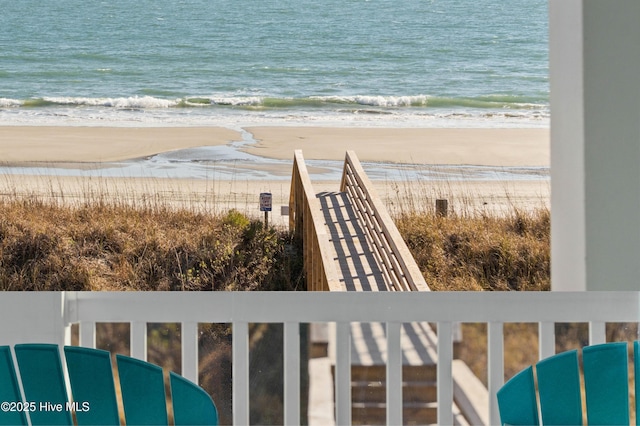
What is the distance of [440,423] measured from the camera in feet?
6.33

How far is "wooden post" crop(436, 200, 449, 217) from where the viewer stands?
2111 mm

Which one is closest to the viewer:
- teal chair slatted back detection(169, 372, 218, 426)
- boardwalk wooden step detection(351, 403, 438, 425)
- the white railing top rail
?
teal chair slatted back detection(169, 372, 218, 426)

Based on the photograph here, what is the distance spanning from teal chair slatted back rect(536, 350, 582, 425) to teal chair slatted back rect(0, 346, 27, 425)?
1.36 m

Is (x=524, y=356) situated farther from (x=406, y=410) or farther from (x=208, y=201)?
(x=208, y=201)

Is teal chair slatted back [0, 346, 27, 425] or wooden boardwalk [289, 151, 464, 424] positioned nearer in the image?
teal chair slatted back [0, 346, 27, 425]

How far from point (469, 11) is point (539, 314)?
941mm

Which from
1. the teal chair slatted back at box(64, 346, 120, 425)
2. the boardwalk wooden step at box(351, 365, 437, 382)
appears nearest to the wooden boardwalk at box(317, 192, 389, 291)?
the boardwalk wooden step at box(351, 365, 437, 382)

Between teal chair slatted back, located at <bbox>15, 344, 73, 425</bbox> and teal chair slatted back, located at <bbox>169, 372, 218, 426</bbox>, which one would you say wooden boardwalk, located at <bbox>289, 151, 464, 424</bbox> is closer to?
teal chair slatted back, located at <bbox>169, 372, 218, 426</bbox>

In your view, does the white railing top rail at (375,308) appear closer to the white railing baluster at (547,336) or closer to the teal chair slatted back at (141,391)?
the white railing baluster at (547,336)

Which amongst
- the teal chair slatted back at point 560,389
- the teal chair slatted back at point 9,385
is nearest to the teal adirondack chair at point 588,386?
the teal chair slatted back at point 560,389

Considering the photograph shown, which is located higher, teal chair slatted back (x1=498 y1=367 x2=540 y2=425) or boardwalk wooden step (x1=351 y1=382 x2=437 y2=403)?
teal chair slatted back (x1=498 y1=367 x2=540 y2=425)

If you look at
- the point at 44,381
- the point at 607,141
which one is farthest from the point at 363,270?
the point at 44,381

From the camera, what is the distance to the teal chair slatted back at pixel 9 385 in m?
1.80

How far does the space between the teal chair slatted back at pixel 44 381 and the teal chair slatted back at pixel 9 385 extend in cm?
3
